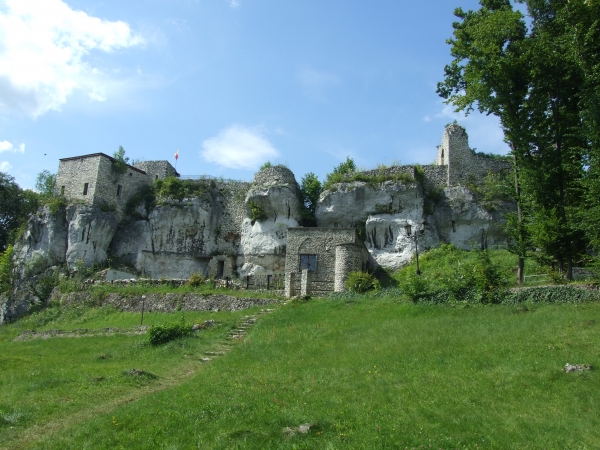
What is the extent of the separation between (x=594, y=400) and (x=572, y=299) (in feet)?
34.0

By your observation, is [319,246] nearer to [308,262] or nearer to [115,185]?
[308,262]

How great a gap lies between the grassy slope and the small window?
13310 millimetres

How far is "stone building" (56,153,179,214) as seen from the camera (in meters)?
39.2

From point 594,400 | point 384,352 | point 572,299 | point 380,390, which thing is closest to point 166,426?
point 380,390

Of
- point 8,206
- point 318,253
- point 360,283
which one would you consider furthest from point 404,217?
point 8,206

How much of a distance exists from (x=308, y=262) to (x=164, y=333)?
14135 millimetres

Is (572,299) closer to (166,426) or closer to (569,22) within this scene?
(569,22)

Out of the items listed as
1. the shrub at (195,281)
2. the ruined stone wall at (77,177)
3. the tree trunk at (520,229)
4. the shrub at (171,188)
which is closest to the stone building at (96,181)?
the ruined stone wall at (77,177)

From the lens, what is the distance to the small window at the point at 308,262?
1278 inches

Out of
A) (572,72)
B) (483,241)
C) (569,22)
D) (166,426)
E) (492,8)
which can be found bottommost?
(166,426)

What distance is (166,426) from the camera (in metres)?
9.72

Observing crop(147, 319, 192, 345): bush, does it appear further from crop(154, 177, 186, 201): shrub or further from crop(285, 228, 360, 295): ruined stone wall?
crop(154, 177, 186, 201): shrub

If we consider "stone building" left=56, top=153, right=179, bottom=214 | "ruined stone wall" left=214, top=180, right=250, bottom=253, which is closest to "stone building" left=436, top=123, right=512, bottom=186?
"ruined stone wall" left=214, top=180, right=250, bottom=253

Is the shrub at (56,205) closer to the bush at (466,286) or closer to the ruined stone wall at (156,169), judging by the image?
the ruined stone wall at (156,169)
